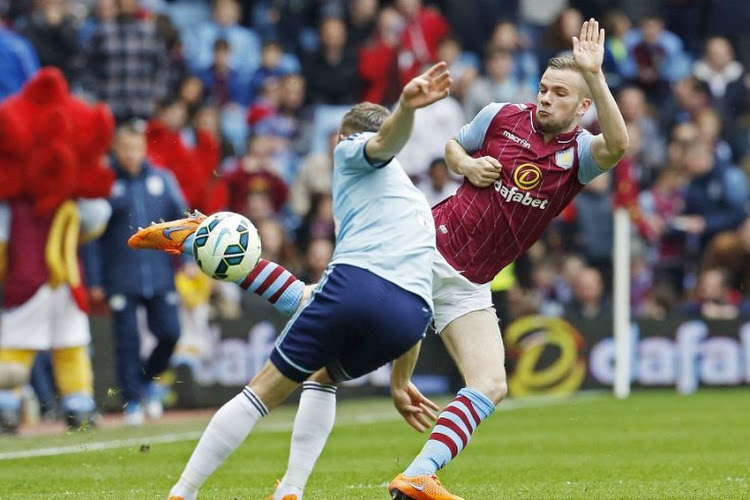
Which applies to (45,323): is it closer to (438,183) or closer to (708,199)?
(438,183)

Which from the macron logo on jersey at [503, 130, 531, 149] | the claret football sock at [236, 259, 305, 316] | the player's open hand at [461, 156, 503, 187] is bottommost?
the claret football sock at [236, 259, 305, 316]

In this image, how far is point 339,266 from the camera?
7.29m

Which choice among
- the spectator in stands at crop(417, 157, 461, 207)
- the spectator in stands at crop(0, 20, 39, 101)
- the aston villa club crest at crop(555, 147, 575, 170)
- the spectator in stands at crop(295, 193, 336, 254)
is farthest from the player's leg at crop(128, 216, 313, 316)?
the spectator in stands at crop(295, 193, 336, 254)

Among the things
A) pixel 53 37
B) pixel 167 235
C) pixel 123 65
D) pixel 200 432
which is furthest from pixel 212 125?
pixel 167 235

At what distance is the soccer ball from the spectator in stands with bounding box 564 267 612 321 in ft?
34.2

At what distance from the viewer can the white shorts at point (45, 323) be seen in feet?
41.6

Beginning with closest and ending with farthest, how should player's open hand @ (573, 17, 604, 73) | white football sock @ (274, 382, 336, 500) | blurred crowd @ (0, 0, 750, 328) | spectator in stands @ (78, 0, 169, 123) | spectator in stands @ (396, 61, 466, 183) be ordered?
1. white football sock @ (274, 382, 336, 500)
2. player's open hand @ (573, 17, 604, 73)
3. spectator in stands @ (396, 61, 466, 183)
4. blurred crowd @ (0, 0, 750, 328)
5. spectator in stands @ (78, 0, 169, 123)

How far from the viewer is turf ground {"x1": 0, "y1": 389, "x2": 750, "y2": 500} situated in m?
8.90

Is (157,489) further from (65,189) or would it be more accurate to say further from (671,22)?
(671,22)

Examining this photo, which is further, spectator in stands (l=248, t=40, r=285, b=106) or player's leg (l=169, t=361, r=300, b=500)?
spectator in stands (l=248, t=40, r=285, b=106)

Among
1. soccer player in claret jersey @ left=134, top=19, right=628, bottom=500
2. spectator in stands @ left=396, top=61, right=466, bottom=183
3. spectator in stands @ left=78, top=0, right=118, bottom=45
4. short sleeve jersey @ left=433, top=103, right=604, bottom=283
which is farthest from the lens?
Answer: spectator in stands @ left=78, top=0, right=118, bottom=45

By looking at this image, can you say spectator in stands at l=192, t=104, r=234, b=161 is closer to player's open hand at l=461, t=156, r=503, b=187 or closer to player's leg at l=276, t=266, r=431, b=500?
player's open hand at l=461, t=156, r=503, b=187

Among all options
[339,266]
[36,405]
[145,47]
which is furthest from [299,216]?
[339,266]

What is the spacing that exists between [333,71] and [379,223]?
1284cm
